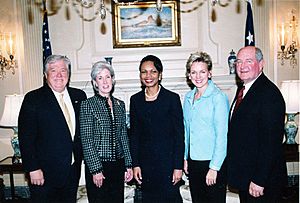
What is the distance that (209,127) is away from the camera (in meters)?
2.54

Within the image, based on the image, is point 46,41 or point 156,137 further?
point 46,41

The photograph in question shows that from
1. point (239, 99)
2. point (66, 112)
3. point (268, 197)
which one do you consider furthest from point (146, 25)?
point (268, 197)

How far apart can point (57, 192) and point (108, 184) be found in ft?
1.25

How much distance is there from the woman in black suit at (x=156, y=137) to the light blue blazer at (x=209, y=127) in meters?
0.11

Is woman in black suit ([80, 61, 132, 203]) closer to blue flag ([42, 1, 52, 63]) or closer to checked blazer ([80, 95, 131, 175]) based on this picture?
checked blazer ([80, 95, 131, 175])

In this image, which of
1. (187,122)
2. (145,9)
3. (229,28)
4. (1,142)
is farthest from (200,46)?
(1,142)

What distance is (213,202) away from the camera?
8.55 ft

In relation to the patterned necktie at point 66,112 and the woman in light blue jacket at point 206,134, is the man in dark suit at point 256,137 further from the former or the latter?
the patterned necktie at point 66,112

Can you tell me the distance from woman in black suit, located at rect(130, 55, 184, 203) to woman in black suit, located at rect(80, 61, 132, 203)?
113 millimetres

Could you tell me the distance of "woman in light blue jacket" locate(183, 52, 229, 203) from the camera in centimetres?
250

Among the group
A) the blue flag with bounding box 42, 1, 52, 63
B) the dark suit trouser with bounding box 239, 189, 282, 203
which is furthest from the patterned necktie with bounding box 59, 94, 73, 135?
the blue flag with bounding box 42, 1, 52, 63

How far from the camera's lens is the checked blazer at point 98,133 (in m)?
2.55

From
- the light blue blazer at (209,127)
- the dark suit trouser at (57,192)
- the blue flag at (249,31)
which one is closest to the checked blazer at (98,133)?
the dark suit trouser at (57,192)

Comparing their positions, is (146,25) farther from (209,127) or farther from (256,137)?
(256,137)
